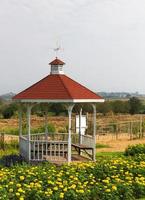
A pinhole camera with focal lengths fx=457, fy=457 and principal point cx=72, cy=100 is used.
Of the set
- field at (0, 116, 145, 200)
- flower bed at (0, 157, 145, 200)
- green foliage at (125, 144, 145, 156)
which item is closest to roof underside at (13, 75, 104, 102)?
green foliage at (125, 144, 145, 156)

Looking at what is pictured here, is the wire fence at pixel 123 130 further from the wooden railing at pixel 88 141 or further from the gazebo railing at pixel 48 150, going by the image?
the gazebo railing at pixel 48 150

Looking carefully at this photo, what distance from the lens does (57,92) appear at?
14242 millimetres

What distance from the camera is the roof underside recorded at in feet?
46.0

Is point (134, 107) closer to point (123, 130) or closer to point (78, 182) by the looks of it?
point (123, 130)

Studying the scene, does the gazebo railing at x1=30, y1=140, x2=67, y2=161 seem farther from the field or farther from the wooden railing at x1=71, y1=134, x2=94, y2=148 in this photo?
the field

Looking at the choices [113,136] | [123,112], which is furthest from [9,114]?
[113,136]

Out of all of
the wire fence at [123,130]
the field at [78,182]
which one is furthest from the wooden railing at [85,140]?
the wire fence at [123,130]

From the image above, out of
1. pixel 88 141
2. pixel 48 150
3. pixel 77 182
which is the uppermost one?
pixel 88 141

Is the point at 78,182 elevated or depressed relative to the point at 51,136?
depressed

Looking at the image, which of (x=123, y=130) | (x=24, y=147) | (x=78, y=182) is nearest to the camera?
(x=78, y=182)

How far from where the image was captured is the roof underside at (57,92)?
552 inches

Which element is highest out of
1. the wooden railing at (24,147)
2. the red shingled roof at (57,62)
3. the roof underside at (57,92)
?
the red shingled roof at (57,62)

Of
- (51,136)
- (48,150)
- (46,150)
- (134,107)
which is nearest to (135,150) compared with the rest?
(51,136)

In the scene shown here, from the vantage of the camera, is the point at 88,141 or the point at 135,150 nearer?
the point at 88,141
